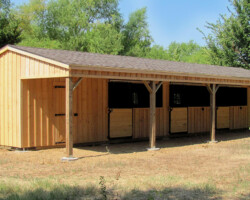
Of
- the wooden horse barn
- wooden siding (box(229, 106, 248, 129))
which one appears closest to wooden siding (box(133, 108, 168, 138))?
the wooden horse barn

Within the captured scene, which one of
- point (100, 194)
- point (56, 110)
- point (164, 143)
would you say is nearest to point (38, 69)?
point (56, 110)

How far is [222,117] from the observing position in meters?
15.5

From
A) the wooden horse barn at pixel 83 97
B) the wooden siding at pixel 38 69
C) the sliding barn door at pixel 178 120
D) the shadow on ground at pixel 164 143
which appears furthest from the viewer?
the sliding barn door at pixel 178 120

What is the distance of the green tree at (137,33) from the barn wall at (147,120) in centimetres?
2639

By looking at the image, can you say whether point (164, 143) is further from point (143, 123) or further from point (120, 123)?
point (120, 123)

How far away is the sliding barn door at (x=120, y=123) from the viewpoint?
38.2 feet

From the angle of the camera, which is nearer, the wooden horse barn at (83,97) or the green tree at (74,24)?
the wooden horse barn at (83,97)

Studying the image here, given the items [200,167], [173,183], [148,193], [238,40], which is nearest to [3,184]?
[148,193]

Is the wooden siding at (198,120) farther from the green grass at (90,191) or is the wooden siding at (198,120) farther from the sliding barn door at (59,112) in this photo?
the green grass at (90,191)

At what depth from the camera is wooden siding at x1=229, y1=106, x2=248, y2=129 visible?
16047mm

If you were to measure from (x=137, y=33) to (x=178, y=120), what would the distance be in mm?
28620

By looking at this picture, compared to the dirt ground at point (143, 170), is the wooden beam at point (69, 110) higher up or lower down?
higher up

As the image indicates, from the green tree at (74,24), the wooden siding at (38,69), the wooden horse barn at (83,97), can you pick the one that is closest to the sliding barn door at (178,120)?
the wooden horse barn at (83,97)

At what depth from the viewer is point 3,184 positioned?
5969 mm
